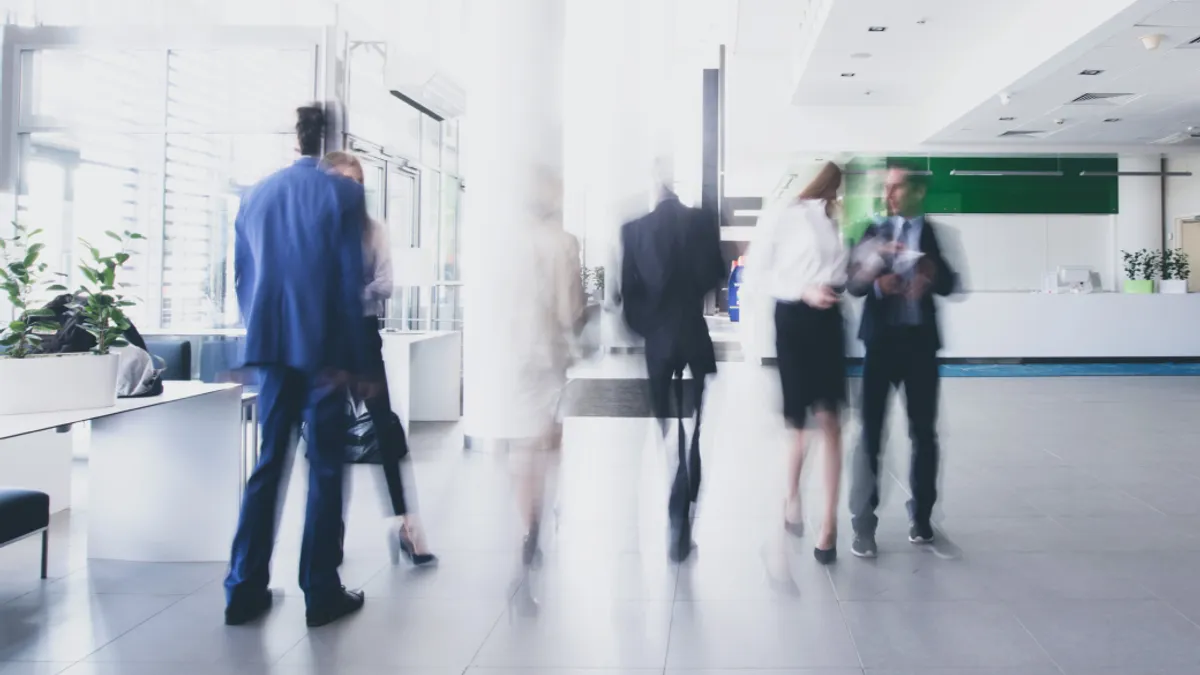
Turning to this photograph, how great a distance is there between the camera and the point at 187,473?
368cm

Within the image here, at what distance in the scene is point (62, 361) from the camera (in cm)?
312

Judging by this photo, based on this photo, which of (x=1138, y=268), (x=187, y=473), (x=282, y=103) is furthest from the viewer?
(x=1138, y=268)

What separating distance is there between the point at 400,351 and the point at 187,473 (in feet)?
9.43

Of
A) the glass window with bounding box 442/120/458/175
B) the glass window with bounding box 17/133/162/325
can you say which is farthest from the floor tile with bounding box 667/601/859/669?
the glass window with bounding box 442/120/458/175

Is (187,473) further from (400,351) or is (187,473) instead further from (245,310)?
(400,351)

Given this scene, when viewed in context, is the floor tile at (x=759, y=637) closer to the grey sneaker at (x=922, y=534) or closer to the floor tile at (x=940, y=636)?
the floor tile at (x=940, y=636)

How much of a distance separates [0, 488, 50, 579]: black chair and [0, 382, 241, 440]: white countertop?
465mm

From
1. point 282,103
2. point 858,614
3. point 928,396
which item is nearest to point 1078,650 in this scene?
point 858,614

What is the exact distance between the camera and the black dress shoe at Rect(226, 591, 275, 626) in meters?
2.94

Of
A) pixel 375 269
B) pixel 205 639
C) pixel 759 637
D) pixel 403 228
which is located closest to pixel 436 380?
pixel 403 228

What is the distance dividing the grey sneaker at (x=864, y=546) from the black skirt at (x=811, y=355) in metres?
0.61

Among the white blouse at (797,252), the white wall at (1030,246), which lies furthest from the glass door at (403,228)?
the white wall at (1030,246)

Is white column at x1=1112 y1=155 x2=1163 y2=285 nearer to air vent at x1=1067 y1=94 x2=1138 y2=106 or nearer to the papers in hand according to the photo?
air vent at x1=1067 y1=94 x2=1138 y2=106

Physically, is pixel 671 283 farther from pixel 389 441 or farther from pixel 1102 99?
pixel 1102 99
